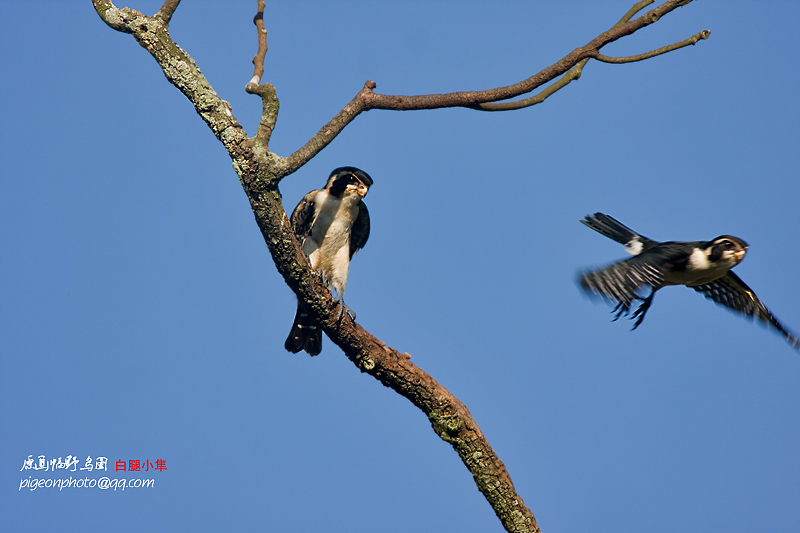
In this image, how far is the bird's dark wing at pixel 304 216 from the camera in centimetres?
660

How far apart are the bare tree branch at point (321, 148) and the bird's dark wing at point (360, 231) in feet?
6.95

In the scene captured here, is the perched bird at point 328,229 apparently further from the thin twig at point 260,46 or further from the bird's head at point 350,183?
the thin twig at point 260,46

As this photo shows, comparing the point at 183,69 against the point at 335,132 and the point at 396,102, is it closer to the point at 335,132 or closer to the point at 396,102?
the point at 335,132

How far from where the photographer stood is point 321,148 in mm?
4320

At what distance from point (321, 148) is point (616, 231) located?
3.69 meters

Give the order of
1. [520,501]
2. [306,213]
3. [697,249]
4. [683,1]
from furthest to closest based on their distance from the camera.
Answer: [306,213] < [697,249] < [520,501] < [683,1]

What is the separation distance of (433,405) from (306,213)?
265 cm

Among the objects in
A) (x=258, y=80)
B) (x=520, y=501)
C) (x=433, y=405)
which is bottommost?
(x=520, y=501)

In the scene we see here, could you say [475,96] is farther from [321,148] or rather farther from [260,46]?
[260,46]

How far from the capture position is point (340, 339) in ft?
16.2

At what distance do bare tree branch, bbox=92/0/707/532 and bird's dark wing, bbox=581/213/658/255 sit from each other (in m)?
2.29

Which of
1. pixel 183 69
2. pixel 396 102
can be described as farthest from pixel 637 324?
pixel 183 69

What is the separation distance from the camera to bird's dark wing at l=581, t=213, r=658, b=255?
6.35 meters

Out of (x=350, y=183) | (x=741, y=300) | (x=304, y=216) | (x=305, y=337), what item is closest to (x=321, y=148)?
(x=350, y=183)
